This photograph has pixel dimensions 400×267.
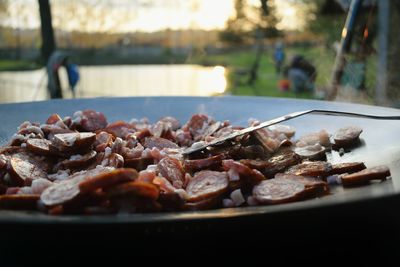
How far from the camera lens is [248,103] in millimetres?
2697

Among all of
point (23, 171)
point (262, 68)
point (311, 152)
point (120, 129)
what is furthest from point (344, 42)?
point (262, 68)

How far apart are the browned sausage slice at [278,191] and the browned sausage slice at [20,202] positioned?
593mm

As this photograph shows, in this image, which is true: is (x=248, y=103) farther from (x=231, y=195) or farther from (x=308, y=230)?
(x=308, y=230)

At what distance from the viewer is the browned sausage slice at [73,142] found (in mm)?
1559

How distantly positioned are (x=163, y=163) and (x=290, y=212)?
665 mm

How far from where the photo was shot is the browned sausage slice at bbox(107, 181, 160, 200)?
3.27ft

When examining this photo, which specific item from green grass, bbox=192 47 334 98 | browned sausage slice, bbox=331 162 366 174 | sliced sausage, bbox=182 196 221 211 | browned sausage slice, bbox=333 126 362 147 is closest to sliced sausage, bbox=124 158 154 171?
sliced sausage, bbox=182 196 221 211

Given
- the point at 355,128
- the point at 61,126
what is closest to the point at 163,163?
the point at 61,126

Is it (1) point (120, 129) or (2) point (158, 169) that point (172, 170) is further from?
(1) point (120, 129)

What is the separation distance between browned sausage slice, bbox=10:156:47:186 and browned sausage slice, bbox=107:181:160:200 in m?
0.47

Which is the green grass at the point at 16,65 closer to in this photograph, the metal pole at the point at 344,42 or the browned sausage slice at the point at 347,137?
the metal pole at the point at 344,42

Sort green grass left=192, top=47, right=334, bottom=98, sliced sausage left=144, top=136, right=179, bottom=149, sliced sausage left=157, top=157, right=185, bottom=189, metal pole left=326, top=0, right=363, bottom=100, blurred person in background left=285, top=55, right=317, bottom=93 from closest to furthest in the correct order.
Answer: sliced sausage left=157, top=157, right=185, bottom=189, sliced sausage left=144, top=136, right=179, bottom=149, metal pole left=326, top=0, right=363, bottom=100, green grass left=192, top=47, right=334, bottom=98, blurred person in background left=285, top=55, right=317, bottom=93

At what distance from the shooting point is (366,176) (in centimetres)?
137

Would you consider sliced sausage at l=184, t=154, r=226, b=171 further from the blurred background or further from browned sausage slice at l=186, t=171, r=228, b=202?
the blurred background
